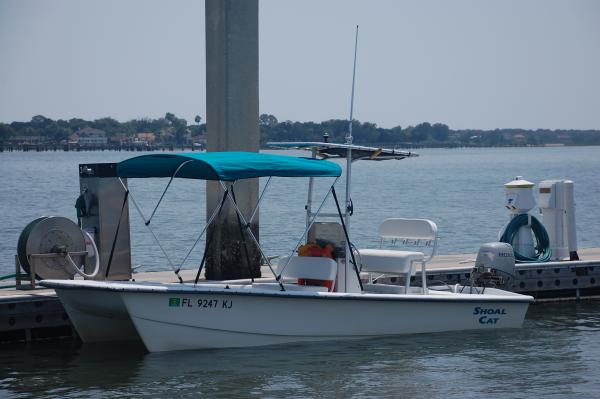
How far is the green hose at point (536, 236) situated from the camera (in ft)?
64.2

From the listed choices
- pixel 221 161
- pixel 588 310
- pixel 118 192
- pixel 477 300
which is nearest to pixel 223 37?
pixel 118 192

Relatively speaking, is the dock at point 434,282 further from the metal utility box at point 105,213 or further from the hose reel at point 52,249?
the metal utility box at point 105,213

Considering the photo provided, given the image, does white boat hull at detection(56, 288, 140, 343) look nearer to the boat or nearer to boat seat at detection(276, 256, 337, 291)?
the boat

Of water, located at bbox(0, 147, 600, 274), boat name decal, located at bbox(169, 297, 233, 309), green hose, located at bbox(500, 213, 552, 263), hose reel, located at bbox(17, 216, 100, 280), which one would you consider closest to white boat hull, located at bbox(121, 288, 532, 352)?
boat name decal, located at bbox(169, 297, 233, 309)

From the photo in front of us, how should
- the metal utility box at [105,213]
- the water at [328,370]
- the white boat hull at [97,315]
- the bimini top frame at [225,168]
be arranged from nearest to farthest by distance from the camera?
1. the water at [328,370]
2. the white boat hull at [97,315]
3. the bimini top frame at [225,168]
4. the metal utility box at [105,213]

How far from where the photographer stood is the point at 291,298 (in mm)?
14180

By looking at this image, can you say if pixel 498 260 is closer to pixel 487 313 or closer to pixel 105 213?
pixel 487 313

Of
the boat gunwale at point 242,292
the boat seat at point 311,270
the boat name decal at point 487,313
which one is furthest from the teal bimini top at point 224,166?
the boat name decal at point 487,313

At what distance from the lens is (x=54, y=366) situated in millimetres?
14188

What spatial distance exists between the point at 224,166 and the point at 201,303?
5.71ft

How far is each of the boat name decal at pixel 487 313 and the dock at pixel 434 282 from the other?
222 cm

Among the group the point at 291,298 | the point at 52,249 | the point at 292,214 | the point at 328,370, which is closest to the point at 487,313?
the point at 328,370

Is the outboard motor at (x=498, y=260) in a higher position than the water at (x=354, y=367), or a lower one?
higher

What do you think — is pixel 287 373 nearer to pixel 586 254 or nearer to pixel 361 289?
pixel 361 289
